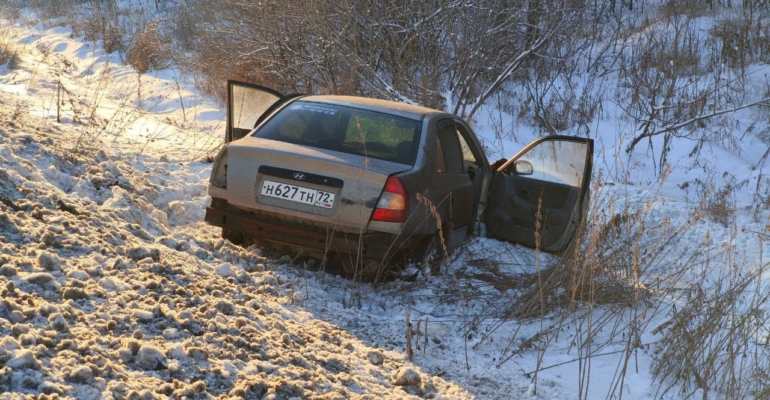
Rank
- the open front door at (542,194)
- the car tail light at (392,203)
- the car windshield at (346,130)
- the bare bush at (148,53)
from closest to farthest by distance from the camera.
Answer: the car tail light at (392,203) < the car windshield at (346,130) < the open front door at (542,194) < the bare bush at (148,53)

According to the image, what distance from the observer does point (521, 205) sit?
6.94 m

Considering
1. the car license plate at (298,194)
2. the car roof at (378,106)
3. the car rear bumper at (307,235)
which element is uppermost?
the car roof at (378,106)

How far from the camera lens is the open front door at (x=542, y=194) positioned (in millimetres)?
6789

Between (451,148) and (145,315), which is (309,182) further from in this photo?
(145,315)

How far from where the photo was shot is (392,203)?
5.46 meters

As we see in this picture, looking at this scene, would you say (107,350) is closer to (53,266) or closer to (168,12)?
(53,266)

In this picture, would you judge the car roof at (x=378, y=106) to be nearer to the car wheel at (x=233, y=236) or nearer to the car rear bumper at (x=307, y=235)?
the car rear bumper at (x=307, y=235)

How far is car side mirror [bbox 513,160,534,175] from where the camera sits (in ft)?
22.9

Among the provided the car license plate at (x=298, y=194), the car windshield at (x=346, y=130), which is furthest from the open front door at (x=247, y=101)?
the car license plate at (x=298, y=194)

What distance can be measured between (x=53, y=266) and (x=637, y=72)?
44.8ft

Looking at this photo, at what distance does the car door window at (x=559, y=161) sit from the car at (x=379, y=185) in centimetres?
1

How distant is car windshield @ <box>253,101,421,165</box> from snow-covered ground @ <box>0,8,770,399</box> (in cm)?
93

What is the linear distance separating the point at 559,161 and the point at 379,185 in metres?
2.15

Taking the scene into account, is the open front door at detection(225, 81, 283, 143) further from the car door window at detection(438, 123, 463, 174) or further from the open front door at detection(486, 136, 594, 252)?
the open front door at detection(486, 136, 594, 252)
